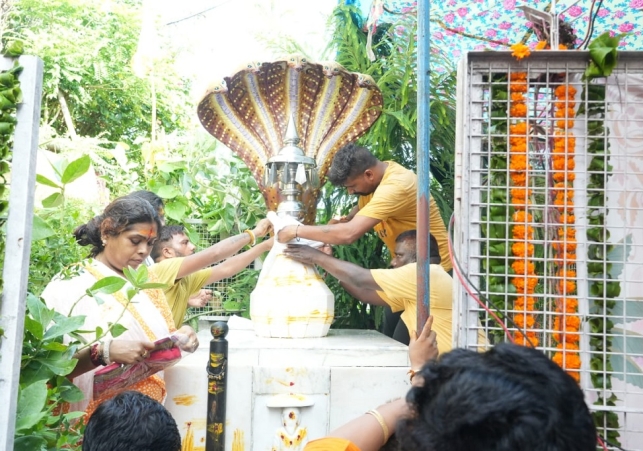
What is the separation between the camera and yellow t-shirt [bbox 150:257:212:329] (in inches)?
128

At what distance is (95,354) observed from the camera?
7.34 ft

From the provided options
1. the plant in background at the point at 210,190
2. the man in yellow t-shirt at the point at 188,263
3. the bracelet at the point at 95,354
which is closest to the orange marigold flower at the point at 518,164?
the bracelet at the point at 95,354

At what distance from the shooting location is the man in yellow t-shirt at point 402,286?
9.93 ft

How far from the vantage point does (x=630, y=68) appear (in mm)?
2109

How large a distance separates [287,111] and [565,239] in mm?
2187

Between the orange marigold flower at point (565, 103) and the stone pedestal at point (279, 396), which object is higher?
the orange marigold flower at point (565, 103)

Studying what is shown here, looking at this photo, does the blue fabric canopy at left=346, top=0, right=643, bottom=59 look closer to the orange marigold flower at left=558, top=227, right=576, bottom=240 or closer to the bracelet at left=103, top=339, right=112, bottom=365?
the orange marigold flower at left=558, top=227, right=576, bottom=240

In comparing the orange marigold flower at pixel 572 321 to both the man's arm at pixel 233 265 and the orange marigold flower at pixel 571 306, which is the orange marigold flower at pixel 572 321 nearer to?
the orange marigold flower at pixel 571 306

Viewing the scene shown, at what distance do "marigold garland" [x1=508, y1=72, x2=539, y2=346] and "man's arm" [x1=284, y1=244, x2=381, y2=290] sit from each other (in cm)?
128

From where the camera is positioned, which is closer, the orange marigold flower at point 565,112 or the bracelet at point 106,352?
the orange marigold flower at point 565,112

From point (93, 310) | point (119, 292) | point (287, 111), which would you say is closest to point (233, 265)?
point (287, 111)

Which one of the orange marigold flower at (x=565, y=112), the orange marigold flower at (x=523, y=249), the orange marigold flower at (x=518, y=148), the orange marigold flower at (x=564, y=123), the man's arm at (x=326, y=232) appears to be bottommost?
the orange marigold flower at (x=523, y=249)

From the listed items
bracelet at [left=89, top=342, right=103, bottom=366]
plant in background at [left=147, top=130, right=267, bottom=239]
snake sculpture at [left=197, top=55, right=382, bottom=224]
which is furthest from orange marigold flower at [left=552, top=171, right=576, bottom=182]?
plant in background at [left=147, top=130, right=267, bottom=239]

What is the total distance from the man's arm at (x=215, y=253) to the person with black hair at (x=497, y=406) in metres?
2.42
